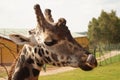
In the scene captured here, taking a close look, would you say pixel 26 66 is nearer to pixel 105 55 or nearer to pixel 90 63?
pixel 90 63

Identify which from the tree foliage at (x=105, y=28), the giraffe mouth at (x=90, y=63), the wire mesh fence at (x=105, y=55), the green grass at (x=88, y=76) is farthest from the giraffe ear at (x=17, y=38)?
the tree foliage at (x=105, y=28)

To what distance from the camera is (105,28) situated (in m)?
110

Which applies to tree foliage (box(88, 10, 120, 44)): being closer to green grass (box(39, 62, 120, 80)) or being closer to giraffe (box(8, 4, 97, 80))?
green grass (box(39, 62, 120, 80))

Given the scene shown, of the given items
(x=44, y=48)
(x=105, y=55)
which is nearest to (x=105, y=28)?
(x=105, y=55)

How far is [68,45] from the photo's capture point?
552cm

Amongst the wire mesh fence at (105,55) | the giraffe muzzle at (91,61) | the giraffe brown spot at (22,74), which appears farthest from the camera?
the wire mesh fence at (105,55)

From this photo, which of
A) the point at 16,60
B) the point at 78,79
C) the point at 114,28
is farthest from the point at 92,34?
the point at 16,60

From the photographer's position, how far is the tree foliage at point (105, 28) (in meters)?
Result: 109

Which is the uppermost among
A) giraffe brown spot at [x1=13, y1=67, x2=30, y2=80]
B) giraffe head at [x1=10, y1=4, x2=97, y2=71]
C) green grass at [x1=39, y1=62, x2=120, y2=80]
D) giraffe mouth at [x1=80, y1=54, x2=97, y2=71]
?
giraffe head at [x1=10, y1=4, x2=97, y2=71]

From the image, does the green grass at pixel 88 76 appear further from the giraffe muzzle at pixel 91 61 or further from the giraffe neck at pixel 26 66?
the giraffe muzzle at pixel 91 61

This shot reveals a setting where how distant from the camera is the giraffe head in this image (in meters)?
5.45

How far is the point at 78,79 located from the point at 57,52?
24822 millimetres

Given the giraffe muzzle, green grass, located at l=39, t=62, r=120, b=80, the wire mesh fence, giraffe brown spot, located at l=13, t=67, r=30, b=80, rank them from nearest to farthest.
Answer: the giraffe muzzle < giraffe brown spot, located at l=13, t=67, r=30, b=80 < green grass, located at l=39, t=62, r=120, b=80 < the wire mesh fence

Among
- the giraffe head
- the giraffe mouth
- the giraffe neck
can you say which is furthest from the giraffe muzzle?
the giraffe neck
